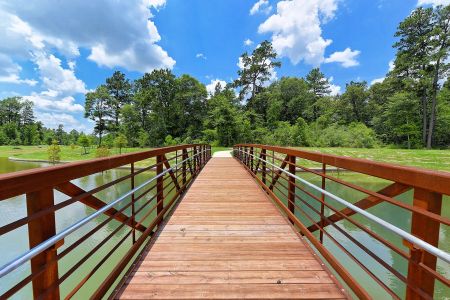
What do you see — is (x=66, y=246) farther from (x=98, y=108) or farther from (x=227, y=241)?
(x=98, y=108)

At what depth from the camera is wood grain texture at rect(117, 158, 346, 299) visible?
5.67 ft

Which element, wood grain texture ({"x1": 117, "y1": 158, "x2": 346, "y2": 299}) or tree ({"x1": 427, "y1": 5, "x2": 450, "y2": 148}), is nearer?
wood grain texture ({"x1": 117, "y1": 158, "x2": 346, "y2": 299})

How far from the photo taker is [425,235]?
1.16m

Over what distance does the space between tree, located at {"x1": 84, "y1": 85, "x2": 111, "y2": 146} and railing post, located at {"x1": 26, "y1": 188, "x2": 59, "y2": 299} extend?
48691mm

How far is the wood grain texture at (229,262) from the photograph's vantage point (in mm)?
1729

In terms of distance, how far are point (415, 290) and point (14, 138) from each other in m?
72.8

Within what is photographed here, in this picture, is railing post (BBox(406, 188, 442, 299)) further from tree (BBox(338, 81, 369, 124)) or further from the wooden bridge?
tree (BBox(338, 81, 369, 124))

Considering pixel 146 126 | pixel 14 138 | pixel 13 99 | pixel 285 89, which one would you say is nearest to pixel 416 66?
pixel 285 89

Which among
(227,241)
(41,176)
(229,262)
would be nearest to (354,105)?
(227,241)

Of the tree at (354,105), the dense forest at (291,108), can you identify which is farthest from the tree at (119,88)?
the tree at (354,105)

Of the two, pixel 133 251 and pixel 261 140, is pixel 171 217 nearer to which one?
pixel 133 251

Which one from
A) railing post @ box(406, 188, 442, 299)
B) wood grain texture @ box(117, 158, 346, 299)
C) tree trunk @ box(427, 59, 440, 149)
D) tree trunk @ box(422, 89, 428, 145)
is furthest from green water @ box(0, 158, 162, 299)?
tree trunk @ box(422, 89, 428, 145)

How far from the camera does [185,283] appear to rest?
5.98 ft

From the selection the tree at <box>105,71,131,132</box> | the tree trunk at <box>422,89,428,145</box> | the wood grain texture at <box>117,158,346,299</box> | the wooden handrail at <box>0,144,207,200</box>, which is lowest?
the wood grain texture at <box>117,158,346,299</box>
